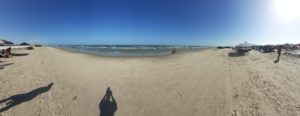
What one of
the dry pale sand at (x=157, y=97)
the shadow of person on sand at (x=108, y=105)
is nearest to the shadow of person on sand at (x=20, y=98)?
the dry pale sand at (x=157, y=97)

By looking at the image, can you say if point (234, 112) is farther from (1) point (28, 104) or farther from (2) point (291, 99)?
(1) point (28, 104)

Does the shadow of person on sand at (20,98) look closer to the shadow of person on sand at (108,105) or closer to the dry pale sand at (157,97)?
the dry pale sand at (157,97)

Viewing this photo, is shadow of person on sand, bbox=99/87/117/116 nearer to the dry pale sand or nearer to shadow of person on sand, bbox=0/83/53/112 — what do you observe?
the dry pale sand

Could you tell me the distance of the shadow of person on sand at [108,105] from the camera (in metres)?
5.35

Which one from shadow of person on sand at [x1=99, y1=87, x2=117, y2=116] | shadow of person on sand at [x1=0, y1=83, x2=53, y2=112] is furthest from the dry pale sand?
shadow of person on sand at [x1=99, y1=87, x2=117, y2=116]

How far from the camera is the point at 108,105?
595cm

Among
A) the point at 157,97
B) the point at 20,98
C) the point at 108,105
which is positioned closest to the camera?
the point at 108,105

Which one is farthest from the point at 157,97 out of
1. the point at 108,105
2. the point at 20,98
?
the point at 20,98

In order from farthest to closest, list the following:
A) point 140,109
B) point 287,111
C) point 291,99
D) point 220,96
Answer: point 220,96, point 291,99, point 140,109, point 287,111

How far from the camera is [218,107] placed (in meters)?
5.71

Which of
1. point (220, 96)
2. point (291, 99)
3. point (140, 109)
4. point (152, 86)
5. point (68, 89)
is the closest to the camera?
point (140, 109)

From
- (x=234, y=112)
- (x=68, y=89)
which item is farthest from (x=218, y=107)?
(x=68, y=89)

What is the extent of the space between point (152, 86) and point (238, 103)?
3997 mm

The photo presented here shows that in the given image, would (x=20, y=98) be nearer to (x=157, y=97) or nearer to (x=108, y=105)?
(x=108, y=105)
